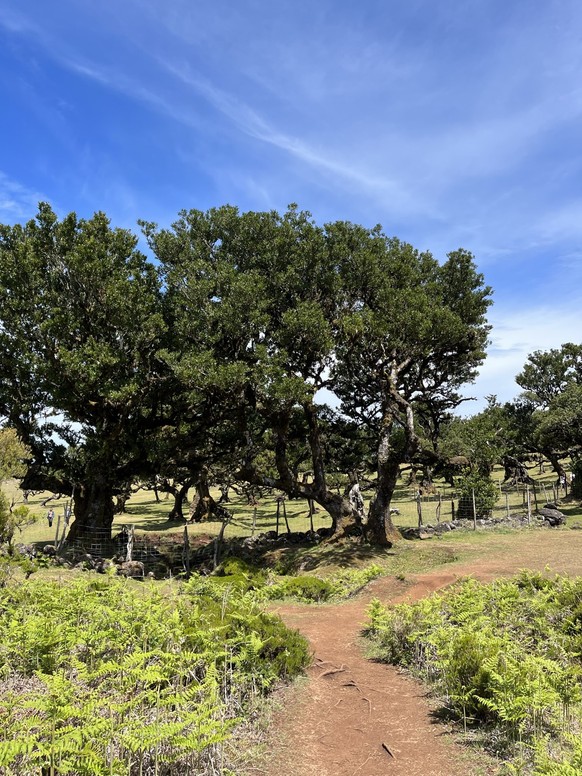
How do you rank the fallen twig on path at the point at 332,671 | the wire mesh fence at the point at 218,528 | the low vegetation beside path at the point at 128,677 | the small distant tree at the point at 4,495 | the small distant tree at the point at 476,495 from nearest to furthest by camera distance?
1. the low vegetation beside path at the point at 128,677
2. the fallen twig on path at the point at 332,671
3. the small distant tree at the point at 4,495
4. the wire mesh fence at the point at 218,528
5. the small distant tree at the point at 476,495

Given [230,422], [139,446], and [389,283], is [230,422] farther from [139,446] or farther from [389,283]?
[389,283]

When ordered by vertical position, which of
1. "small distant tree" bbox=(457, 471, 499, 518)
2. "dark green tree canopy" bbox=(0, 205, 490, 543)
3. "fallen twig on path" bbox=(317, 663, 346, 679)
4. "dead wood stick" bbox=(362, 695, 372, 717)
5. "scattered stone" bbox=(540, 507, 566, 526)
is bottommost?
"fallen twig on path" bbox=(317, 663, 346, 679)

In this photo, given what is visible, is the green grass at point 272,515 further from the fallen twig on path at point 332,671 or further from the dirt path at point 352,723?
the fallen twig on path at point 332,671

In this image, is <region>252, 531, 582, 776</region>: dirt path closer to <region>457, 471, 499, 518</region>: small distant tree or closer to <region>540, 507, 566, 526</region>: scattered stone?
<region>540, 507, 566, 526</region>: scattered stone

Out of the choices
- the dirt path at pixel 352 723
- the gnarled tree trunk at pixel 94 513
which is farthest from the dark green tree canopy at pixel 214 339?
the dirt path at pixel 352 723

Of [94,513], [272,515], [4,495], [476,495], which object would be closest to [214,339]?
[4,495]

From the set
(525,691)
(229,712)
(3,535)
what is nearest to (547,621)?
(525,691)

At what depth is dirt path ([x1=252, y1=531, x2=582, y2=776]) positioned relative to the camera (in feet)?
19.3

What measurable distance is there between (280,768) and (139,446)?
19998mm

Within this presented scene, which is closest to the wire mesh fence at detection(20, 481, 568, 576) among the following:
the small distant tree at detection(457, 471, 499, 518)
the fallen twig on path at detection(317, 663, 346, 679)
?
the small distant tree at detection(457, 471, 499, 518)

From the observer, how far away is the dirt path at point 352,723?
5895 millimetres

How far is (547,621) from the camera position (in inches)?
402

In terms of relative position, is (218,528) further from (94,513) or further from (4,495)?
(4,495)

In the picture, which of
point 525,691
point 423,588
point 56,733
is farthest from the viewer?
point 423,588
